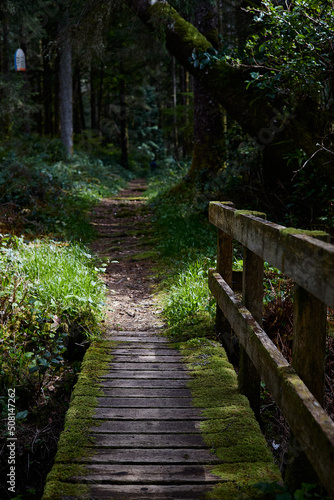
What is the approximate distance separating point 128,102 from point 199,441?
96.6 ft

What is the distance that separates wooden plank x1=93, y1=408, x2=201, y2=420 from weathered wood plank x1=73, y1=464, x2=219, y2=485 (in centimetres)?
60

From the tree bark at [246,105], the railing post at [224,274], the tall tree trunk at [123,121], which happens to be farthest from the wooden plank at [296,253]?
the tall tree trunk at [123,121]

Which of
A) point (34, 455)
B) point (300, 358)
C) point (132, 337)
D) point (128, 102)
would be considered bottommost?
point (34, 455)

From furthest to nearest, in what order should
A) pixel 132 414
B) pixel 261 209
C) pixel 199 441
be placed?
pixel 261 209, pixel 132 414, pixel 199 441

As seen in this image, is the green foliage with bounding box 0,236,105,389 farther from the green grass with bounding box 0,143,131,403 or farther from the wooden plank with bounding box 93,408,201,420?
the wooden plank with bounding box 93,408,201,420

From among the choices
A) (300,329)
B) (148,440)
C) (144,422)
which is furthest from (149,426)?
(300,329)

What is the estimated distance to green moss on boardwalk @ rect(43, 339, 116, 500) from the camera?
253cm

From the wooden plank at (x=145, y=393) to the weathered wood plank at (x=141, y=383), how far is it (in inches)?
2.2

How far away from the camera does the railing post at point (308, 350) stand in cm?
225

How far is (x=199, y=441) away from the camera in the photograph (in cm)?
305

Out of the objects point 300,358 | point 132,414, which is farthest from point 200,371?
point 300,358

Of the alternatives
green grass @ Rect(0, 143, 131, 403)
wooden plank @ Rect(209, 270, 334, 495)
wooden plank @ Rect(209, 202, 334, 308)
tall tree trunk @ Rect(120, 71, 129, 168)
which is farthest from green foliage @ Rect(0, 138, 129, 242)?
tall tree trunk @ Rect(120, 71, 129, 168)

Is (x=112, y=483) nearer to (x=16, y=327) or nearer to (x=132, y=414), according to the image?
(x=132, y=414)

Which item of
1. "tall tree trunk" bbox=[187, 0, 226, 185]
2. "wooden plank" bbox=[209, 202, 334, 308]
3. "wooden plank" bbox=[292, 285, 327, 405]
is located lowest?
"wooden plank" bbox=[292, 285, 327, 405]
